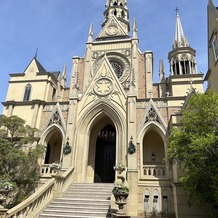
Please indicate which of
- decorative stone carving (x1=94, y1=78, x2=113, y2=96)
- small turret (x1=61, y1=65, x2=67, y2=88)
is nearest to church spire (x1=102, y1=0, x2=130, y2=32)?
small turret (x1=61, y1=65, x2=67, y2=88)

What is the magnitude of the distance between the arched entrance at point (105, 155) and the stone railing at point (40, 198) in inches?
188

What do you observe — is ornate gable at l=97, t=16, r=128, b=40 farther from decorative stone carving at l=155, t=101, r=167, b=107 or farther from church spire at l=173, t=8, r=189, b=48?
decorative stone carving at l=155, t=101, r=167, b=107

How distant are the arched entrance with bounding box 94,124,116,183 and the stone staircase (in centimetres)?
494

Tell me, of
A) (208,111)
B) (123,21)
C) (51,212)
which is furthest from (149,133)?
(123,21)

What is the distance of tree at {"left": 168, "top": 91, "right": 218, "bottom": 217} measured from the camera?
941 centimetres

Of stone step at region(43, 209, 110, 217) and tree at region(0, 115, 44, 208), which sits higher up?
tree at region(0, 115, 44, 208)

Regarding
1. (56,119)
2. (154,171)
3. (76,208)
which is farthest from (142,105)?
(76,208)

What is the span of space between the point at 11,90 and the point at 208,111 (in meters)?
20.6

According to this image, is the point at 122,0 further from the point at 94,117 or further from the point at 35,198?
the point at 35,198

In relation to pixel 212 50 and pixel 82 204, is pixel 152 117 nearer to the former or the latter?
pixel 212 50

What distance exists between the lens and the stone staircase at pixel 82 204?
10477mm

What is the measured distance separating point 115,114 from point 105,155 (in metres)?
4.61

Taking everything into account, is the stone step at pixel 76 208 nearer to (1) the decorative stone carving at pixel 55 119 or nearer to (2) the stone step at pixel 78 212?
(2) the stone step at pixel 78 212

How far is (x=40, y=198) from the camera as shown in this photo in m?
11.0
